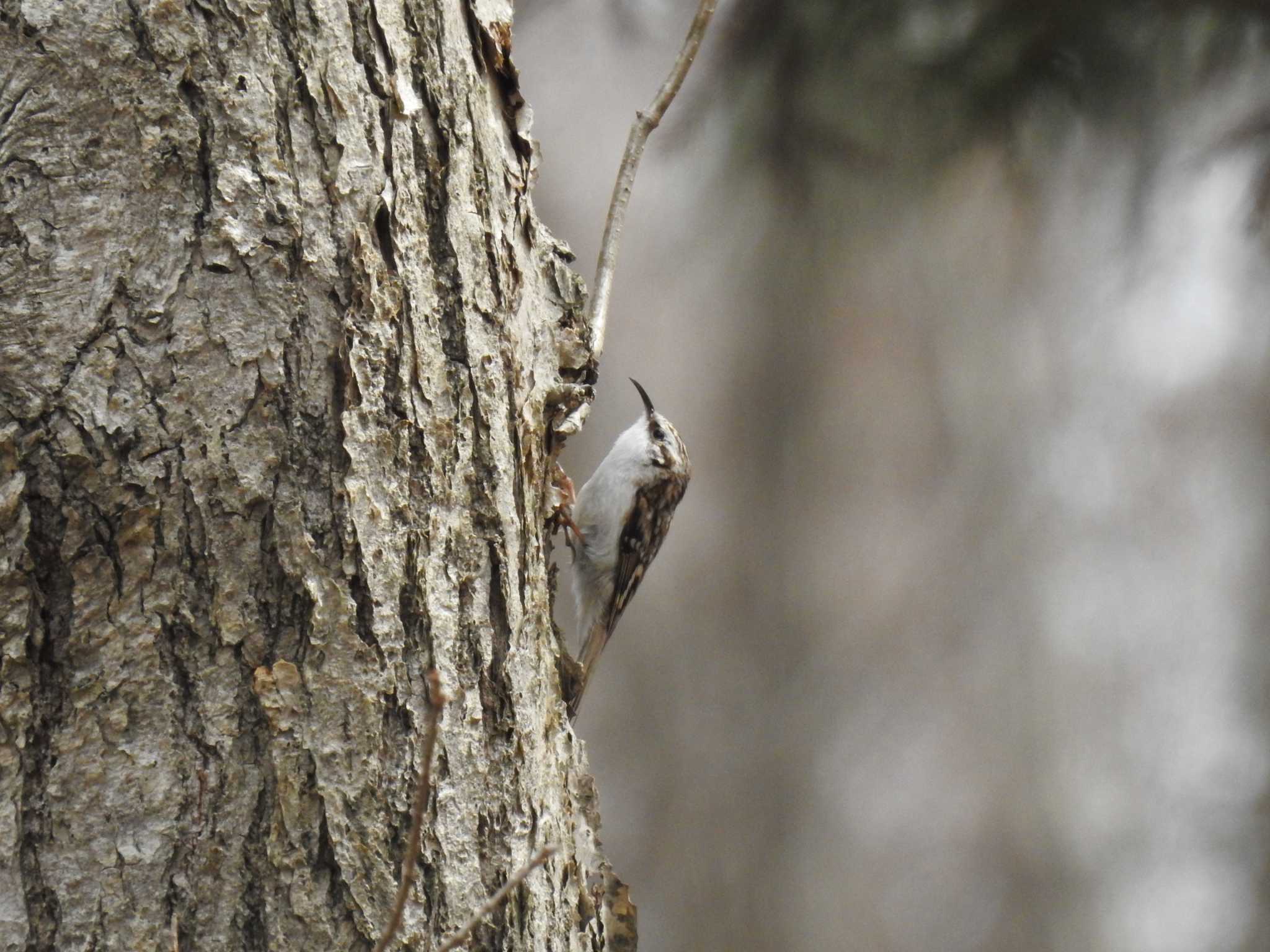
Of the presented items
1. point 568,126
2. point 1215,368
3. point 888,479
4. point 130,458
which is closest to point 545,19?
point 568,126

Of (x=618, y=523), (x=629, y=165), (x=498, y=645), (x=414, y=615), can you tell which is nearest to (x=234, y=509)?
(x=414, y=615)

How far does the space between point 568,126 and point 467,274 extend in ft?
11.1

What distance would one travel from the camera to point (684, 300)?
4.55 meters

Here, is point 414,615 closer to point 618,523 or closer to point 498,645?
point 498,645

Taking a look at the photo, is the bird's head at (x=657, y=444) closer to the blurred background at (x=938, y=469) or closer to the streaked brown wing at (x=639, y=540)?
the streaked brown wing at (x=639, y=540)

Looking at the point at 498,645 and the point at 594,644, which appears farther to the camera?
the point at 594,644

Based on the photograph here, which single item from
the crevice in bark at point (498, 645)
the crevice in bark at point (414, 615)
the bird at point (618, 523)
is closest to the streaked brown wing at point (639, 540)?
the bird at point (618, 523)

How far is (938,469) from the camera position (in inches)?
185

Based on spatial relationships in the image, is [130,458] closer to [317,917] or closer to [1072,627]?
[317,917]

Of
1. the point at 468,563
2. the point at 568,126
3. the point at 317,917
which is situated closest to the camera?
the point at 317,917

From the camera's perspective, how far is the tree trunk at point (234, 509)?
3.33 feet

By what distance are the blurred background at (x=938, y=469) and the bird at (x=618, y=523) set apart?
1219 millimetres

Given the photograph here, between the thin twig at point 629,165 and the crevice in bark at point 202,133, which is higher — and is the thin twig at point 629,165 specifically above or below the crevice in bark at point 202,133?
above

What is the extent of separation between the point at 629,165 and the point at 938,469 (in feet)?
10.7
